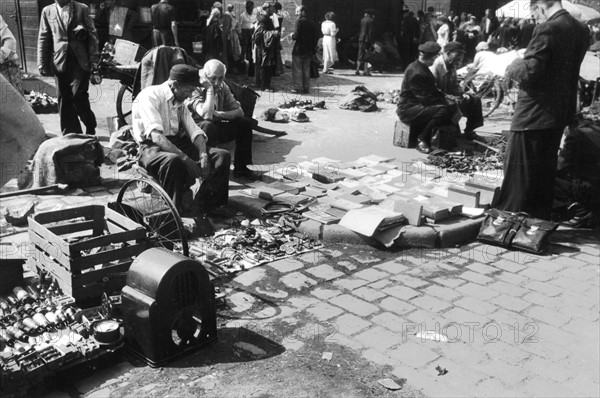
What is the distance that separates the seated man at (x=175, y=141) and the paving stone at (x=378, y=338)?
2450 mm

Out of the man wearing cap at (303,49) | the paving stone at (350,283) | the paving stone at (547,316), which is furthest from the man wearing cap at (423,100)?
the man wearing cap at (303,49)

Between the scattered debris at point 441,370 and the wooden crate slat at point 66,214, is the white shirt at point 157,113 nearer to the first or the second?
the wooden crate slat at point 66,214

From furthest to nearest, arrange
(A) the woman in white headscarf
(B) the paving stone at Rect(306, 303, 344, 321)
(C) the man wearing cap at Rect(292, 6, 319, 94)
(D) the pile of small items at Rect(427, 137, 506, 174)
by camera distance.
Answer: (C) the man wearing cap at Rect(292, 6, 319, 94)
(D) the pile of small items at Rect(427, 137, 506, 174)
(A) the woman in white headscarf
(B) the paving stone at Rect(306, 303, 344, 321)

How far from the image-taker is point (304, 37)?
1552 centimetres

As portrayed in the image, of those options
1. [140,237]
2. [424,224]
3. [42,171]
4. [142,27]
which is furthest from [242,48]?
[140,237]

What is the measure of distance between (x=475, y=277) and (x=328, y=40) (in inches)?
561

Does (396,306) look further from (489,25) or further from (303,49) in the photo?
(489,25)

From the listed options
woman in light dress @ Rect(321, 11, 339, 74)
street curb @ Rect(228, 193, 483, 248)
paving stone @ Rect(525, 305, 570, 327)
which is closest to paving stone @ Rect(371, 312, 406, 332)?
paving stone @ Rect(525, 305, 570, 327)

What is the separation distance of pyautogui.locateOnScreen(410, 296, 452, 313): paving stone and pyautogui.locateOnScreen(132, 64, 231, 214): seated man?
2423mm

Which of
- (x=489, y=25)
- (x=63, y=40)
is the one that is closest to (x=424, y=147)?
(x=63, y=40)

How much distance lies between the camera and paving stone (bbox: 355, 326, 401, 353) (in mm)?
4594

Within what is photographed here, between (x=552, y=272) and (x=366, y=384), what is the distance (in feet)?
9.07

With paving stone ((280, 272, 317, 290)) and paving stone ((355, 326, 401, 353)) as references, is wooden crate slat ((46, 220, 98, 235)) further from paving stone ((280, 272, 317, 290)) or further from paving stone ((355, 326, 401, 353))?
paving stone ((355, 326, 401, 353))

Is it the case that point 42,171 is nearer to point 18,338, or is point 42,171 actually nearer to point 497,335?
point 18,338
